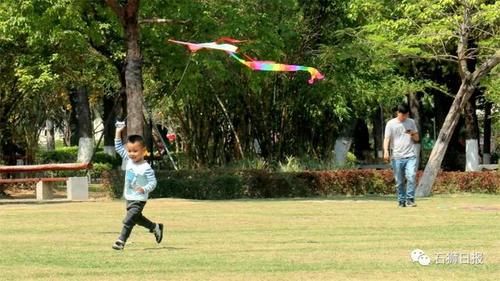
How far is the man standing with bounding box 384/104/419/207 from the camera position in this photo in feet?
61.4

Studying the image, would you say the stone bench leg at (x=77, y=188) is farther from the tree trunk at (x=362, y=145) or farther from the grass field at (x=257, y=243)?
the tree trunk at (x=362, y=145)

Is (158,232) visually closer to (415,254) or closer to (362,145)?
(415,254)

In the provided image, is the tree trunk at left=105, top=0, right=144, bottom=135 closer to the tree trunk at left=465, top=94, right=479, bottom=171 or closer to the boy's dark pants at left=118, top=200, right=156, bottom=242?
the boy's dark pants at left=118, top=200, right=156, bottom=242

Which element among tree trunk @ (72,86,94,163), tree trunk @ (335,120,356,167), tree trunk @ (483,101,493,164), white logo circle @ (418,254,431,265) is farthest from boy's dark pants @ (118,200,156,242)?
tree trunk @ (483,101,493,164)

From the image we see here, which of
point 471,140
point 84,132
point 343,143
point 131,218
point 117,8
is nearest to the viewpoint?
point 131,218

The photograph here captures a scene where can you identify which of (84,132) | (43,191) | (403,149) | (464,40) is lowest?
(43,191)

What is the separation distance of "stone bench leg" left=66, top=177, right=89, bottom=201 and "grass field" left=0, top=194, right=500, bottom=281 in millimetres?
5936

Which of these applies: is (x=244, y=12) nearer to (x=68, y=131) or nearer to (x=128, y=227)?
(x=128, y=227)

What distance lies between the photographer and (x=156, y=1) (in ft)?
81.4

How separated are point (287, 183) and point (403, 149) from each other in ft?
22.2

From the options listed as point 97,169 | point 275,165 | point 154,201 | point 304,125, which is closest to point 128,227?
point 154,201

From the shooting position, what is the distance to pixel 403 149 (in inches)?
739

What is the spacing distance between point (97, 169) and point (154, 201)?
13.9 meters

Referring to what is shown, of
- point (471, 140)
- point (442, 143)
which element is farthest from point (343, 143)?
point (442, 143)
